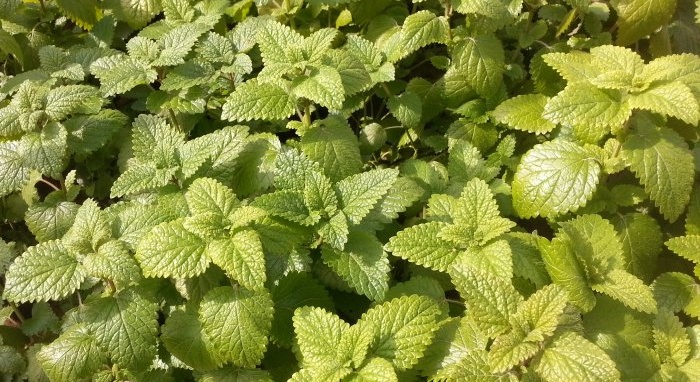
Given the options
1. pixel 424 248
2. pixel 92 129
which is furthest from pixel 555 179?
pixel 92 129

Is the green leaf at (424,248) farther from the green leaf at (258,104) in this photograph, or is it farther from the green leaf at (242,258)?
the green leaf at (258,104)

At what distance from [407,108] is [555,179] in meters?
0.69

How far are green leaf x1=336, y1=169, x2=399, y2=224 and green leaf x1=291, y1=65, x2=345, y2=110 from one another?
25cm

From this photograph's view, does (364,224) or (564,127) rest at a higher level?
(564,127)

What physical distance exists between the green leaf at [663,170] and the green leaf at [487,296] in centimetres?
64

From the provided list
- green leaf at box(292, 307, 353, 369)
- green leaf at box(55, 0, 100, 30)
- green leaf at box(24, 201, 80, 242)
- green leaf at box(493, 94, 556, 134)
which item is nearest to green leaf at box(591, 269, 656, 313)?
green leaf at box(493, 94, 556, 134)

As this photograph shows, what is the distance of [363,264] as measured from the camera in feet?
5.94

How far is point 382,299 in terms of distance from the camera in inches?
69.6

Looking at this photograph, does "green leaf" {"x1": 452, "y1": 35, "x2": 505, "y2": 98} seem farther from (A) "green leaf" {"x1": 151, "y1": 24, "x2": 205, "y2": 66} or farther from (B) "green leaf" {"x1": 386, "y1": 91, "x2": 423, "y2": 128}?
(A) "green leaf" {"x1": 151, "y1": 24, "x2": 205, "y2": 66}

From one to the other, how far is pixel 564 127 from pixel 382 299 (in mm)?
994

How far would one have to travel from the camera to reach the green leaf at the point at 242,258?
1641 millimetres

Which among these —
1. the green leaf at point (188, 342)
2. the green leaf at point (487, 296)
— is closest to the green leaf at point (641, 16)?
the green leaf at point (487, 296)

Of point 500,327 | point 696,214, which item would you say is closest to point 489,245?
point 500,327

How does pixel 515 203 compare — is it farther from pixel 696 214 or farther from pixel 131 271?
pixel 131 271
